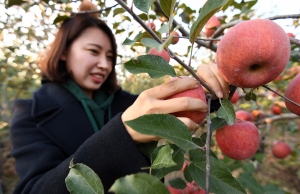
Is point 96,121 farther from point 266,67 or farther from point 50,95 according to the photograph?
point 266,67

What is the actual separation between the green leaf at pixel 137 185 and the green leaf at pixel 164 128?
0.10 metres

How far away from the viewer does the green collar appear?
137 centimetres

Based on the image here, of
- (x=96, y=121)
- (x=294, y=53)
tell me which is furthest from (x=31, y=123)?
(x=294, y=53)

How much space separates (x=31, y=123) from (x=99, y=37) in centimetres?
61

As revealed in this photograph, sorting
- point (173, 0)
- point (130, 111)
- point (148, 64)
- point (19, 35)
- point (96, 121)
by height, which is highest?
point (173, 0)

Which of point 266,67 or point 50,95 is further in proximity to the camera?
point 50,95

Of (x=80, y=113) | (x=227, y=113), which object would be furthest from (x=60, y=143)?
(x=227, y=113)

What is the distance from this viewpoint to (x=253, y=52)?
0.49 meters

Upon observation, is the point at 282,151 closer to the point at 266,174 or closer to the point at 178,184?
the point at 266,174

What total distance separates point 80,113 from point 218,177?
3.34 ft

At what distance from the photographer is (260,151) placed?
6.30 feet

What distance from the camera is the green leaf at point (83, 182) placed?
1.34 ft

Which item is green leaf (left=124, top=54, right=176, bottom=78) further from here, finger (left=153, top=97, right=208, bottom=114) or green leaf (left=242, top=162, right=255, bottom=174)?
green leaf (left=242, top=162, right=255, bottom=174)

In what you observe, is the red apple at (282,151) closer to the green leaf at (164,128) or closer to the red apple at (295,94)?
the red apple at (295,94)
